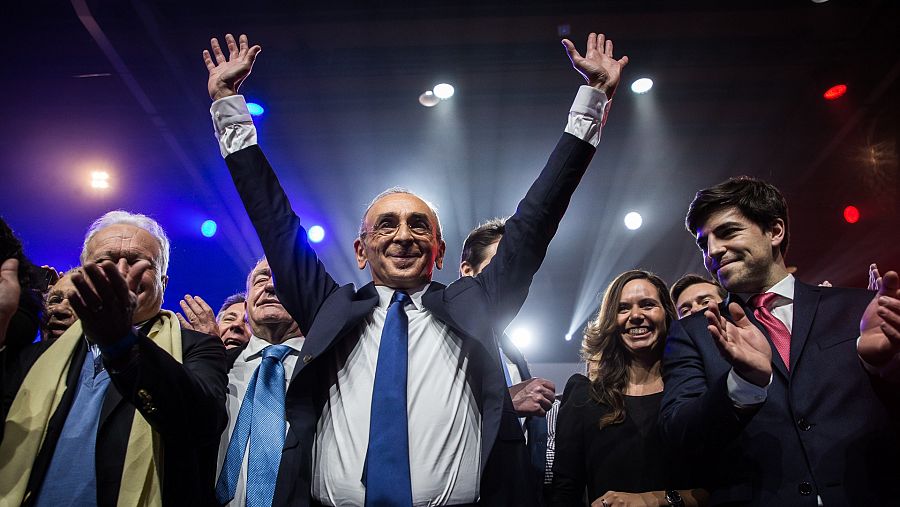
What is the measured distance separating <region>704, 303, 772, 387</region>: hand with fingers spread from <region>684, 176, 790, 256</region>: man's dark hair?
65 cm

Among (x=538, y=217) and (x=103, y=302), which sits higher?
(x=538, y=217)

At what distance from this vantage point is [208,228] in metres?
7.01

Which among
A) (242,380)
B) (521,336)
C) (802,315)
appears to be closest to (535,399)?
(802,315)

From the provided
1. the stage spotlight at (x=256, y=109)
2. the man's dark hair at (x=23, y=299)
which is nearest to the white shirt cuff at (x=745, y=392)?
the man's dark hair at (x=23, y=299)

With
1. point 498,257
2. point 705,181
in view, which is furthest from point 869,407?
point 705,181

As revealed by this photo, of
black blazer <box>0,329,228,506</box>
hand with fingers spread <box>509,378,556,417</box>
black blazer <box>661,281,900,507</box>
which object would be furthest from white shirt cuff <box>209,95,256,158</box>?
black blazer <box>661,281,900,507</box>

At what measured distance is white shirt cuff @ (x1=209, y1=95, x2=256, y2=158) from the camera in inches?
79.4

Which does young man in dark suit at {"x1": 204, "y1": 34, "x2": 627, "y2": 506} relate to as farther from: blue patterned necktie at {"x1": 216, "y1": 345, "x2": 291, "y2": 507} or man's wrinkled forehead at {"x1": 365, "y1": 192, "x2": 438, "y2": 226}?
blue patterned necktie at {"x1": 216, "y1": 345, "x2": 291, "y2": 507}

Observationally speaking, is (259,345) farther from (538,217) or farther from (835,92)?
(835,92)

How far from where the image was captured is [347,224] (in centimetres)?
743

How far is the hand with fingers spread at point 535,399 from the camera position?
195 centimetres

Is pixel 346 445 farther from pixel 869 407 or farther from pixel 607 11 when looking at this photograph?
pixel 607 11

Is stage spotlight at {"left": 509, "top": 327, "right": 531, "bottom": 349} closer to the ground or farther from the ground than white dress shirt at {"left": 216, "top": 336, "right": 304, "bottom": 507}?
farther from the ground

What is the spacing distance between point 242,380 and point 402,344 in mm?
1016
